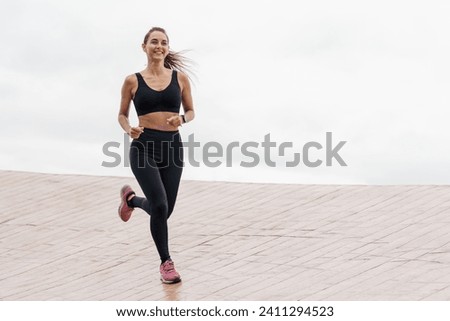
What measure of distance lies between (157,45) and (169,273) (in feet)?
6.48

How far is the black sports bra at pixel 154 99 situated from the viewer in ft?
24.3

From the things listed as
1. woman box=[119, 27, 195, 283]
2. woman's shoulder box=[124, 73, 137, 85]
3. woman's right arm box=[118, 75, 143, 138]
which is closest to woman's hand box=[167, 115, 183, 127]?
woman box=[119, 27, 195, 283]

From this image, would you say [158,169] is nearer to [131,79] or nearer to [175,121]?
[175,121]

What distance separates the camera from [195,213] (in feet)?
36.4

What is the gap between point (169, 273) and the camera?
25.6 feet

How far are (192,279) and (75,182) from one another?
18.0 feet

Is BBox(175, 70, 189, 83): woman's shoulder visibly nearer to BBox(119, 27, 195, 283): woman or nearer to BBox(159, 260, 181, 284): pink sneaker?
BBox(119, 27, 195, 283): woman

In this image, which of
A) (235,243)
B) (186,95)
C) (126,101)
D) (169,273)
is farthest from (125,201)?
(235,243)

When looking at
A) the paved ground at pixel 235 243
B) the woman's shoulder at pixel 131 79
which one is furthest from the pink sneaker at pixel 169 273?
the woman's shoulder at pixel 131 79

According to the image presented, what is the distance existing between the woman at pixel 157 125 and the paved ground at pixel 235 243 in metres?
0.81

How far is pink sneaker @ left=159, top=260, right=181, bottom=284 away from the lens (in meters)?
7.79

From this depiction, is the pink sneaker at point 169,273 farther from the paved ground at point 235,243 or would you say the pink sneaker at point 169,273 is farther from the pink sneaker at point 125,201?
the pink sneaker at point 125,201

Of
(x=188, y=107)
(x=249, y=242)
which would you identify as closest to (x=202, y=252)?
(x=249, y=242)

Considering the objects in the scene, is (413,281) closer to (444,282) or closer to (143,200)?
(444,282)
